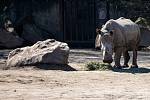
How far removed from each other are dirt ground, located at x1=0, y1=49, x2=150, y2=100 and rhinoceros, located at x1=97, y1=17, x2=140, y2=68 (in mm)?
716

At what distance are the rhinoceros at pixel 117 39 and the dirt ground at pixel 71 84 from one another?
2.35 ft

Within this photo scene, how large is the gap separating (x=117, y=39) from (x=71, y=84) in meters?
4.47

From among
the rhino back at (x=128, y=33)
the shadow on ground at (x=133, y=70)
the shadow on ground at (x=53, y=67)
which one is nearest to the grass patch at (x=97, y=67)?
the shadow on ground at (x=133, y=70)

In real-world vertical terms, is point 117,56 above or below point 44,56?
below

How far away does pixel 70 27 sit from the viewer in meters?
29.7

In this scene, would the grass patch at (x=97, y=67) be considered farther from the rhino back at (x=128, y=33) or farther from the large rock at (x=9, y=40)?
the large rock at (x=9, y=40)

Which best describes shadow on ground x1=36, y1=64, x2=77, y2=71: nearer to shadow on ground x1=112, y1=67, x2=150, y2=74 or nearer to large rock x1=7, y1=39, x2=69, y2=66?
large rock x1=7, y1=39, x2=69, y2=66

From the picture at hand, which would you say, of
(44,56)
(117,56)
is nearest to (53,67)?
(44,56)

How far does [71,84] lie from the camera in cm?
1288

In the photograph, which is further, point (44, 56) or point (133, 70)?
point (133, 70)

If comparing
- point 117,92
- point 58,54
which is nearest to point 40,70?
point 58,54

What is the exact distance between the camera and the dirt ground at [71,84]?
35.2 ft

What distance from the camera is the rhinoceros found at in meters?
16.5

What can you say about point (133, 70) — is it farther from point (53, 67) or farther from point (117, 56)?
point (53, 67)
